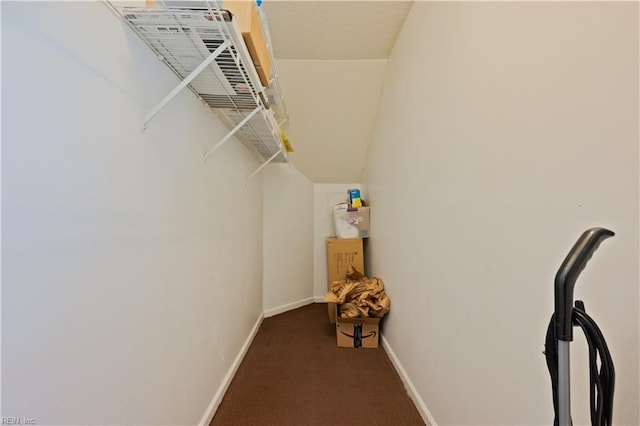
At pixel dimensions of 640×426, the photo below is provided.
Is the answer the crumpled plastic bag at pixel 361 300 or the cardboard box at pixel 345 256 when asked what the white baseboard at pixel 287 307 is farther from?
the crumpled plastic bag at pixel 361 300

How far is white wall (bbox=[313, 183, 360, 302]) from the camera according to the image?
13.4 feet

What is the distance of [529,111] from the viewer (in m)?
0.85

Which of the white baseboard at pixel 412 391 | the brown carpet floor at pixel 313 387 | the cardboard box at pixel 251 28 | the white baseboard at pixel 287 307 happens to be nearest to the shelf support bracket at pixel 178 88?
the cardboard box at pixel 251 28

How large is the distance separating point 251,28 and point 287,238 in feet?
9.17

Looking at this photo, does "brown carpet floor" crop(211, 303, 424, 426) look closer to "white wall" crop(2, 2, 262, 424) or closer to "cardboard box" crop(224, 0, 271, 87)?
"white wall" crop(2, 2, 262, 424)

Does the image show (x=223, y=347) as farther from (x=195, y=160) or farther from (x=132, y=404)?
(x=195, y=160)

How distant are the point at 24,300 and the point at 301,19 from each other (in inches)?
82.0

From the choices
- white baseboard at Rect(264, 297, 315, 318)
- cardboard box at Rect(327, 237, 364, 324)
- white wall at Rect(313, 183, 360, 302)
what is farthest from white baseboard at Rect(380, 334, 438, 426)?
white wall at Rect(313, 183, 360, 302)

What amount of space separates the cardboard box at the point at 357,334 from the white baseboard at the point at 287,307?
114 cm

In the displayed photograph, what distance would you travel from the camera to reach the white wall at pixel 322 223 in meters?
4.09

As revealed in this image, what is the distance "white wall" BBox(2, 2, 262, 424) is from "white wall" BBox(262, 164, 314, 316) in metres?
1.95

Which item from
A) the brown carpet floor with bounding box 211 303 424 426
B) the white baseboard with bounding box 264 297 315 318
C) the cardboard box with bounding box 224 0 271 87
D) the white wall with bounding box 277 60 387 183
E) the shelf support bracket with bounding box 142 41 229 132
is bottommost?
the brown carpet floor with bounding box 211 303 424 426

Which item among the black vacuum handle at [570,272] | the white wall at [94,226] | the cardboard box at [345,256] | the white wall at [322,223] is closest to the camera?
the black vacuum handle at [570,272]

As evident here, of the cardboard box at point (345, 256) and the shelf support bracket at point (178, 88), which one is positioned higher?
the shelf support bracket at point (178, 88)
